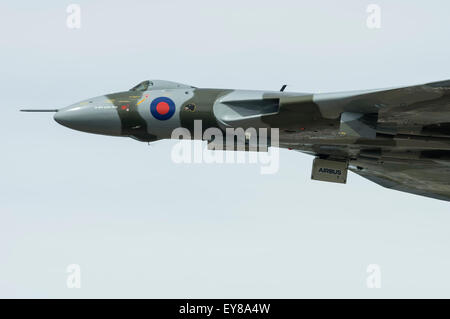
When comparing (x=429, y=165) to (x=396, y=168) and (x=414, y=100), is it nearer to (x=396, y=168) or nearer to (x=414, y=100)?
(x=396, y=168)

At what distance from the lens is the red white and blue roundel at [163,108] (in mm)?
27406

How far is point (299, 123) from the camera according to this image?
2561 cm

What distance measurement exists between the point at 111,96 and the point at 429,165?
11523mm

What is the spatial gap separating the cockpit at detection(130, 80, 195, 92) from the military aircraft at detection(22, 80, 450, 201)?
0.03m

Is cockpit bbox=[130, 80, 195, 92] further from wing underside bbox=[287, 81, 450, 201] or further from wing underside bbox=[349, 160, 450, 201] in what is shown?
wing underside bbox=[349, 160, 450, 201]

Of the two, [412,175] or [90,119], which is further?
[412,175]

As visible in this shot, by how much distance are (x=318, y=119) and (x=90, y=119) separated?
805 cm

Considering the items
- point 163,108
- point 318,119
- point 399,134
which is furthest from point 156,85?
point 399,134

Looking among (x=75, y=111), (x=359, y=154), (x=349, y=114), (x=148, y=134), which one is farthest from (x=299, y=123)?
(x=75, y=111)

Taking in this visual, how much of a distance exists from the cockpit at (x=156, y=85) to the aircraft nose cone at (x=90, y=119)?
1.34 meters

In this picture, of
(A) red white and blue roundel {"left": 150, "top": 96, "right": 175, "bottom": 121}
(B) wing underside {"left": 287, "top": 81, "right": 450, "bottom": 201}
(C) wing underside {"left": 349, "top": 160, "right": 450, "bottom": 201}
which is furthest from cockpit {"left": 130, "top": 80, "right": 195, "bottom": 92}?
(C) wing underside {"left": 349, "top": 160, "right": 450, "bottom": 201}

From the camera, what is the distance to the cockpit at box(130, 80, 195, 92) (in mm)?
28172

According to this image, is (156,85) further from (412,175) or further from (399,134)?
(412,175)

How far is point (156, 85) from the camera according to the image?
28484 millimetres
